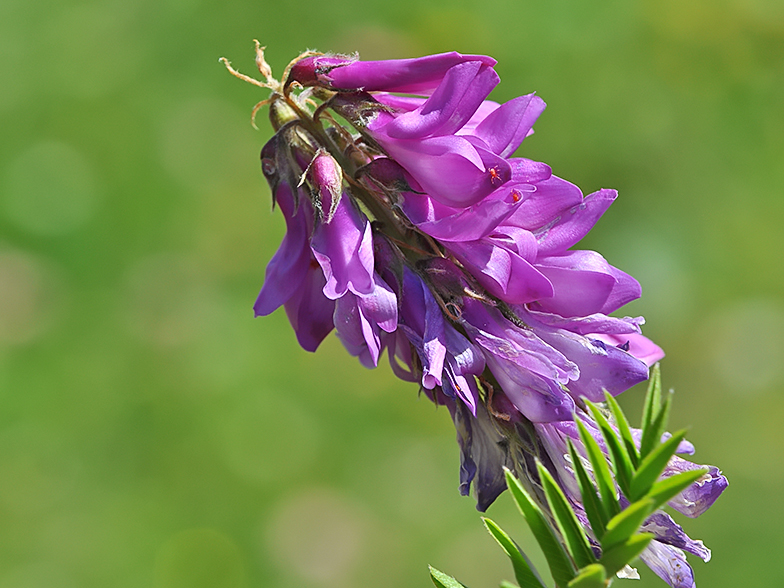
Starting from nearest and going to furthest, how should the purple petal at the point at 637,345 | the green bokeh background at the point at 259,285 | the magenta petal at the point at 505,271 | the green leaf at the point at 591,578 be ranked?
the green leaf at the point at 591,578
the magenta petal at the point at 505,271
the purple petal at the point at 637,345
the green bokeh background at the point at 259,285

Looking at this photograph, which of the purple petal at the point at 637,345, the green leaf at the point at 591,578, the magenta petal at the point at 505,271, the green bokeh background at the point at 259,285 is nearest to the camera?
the green leaf at the point at 591,578

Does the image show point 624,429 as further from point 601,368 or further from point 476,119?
point 476,119

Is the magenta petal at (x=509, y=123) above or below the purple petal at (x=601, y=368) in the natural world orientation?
above

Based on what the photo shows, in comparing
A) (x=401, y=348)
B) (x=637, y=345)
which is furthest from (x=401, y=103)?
(x=637, y=345)

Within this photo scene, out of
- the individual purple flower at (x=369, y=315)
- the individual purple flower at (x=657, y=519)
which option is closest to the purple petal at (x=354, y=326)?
the individual purple flower at (x=369, y=315)

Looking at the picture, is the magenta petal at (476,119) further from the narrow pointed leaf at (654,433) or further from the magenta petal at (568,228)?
the narrow pointed leaf at (654,433)

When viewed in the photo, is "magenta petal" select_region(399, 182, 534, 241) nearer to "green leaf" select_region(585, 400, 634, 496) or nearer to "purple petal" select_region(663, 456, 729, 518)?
"green leaf" select_region(585, 400, 634, 496)

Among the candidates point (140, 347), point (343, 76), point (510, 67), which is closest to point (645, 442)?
point (343, 76)

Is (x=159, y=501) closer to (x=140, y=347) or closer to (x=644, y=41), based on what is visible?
(x=140, y=347)
